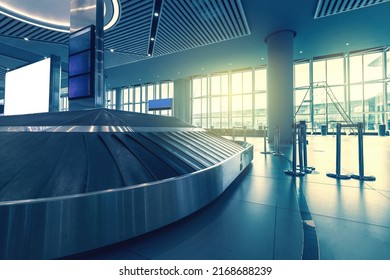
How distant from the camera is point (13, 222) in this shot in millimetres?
1057

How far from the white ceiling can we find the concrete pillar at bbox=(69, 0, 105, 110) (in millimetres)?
1694

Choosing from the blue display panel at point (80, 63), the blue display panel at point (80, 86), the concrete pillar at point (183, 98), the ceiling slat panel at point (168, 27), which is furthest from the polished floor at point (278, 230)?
the concrete pillar at point (183, 98)

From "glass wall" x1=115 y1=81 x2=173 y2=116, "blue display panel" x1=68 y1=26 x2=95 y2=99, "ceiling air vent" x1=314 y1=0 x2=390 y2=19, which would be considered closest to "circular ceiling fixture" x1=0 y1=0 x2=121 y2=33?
"blue display panel" x1=68 y1=26 x2=95 y2=99

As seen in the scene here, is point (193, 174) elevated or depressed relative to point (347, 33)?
depressed

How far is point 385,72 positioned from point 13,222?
18827 millimetres

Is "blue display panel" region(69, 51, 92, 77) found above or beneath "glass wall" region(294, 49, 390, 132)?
beneath

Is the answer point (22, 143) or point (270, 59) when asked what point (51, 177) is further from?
point (270, 59)

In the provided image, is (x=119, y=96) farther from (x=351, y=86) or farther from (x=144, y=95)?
(x=351, y=86)

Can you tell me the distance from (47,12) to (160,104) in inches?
457

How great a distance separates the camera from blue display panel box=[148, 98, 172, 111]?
18.9m

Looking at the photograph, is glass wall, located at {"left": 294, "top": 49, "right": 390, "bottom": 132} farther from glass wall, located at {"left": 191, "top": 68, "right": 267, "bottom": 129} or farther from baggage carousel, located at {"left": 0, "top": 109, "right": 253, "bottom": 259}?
baggage carousel, located at {"left": 0, "top": 109, "right": 253, "bottom": 259}

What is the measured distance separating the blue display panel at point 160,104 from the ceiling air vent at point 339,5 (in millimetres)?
13574

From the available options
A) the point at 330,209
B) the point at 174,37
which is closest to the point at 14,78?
the point at 174,37

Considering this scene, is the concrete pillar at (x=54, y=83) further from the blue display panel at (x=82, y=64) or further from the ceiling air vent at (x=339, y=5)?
the ceiling air vent at (x=339, y=5)
